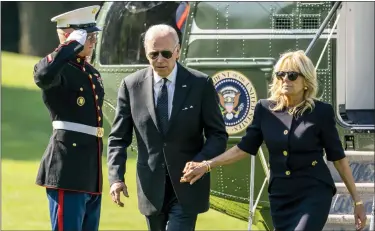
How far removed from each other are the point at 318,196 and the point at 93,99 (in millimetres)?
1538

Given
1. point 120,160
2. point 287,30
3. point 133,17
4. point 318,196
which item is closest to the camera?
point 318,196

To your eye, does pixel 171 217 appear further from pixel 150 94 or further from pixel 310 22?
pixel 310 22

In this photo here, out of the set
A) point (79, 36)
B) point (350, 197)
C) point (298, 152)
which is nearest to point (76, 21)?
point (79, 36)

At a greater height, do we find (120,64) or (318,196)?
(120,64)

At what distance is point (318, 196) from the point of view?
20.4 feet

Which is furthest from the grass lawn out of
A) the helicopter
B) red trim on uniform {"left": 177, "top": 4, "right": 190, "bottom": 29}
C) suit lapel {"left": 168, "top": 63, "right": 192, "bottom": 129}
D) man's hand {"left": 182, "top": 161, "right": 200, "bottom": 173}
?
man's hand {"left": 182, "top": 161, "right": 200, "bottom": 173}

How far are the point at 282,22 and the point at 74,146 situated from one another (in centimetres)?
260

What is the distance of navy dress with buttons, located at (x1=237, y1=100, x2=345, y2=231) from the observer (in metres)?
6.21

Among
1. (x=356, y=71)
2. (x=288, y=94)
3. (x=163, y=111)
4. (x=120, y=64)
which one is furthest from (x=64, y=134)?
(x=356, y=71)

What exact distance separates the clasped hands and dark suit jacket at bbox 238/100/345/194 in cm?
38

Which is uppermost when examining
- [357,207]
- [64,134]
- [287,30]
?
[287,30]

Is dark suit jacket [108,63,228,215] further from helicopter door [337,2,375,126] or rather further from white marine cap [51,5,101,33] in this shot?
helicopter door [337,2,375,126]

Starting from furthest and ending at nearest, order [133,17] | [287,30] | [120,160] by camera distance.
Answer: [133,17]
[287,30]
[120,160]

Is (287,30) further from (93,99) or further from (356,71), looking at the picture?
(93,99)
